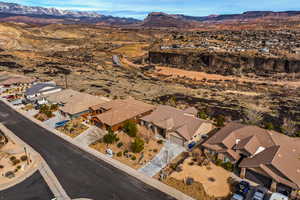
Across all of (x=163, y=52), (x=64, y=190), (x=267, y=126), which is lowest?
(x=64, y=190)

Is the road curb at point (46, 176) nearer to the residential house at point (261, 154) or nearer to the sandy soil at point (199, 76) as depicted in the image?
the residential house at point (261, 154)

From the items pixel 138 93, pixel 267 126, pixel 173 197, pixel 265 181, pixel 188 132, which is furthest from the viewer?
pixel 138 93

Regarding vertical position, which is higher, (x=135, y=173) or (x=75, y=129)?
(x=75, y=129)

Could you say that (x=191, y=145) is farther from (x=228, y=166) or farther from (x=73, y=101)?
(x=73, y=101)

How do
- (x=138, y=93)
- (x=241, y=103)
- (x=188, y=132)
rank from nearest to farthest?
(x=188, y=132) → (x=241, y=103) → (x=138, y=93)

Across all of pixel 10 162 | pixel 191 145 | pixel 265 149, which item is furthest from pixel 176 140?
pixel 10 162

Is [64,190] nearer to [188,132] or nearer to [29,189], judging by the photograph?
[29,189]

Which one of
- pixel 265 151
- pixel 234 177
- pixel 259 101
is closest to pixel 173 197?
pixel 234 177

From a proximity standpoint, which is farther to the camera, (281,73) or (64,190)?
(281,73)
